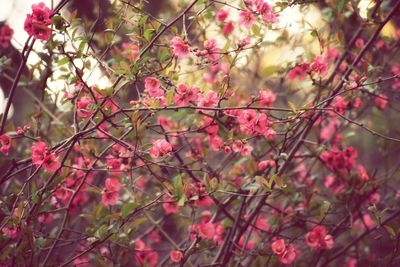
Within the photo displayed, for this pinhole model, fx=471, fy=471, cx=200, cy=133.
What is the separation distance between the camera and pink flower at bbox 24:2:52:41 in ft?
5.32

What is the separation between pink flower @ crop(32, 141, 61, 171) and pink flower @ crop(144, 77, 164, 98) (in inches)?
16.7

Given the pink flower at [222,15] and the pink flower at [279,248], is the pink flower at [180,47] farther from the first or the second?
the pink flower at [279,248]

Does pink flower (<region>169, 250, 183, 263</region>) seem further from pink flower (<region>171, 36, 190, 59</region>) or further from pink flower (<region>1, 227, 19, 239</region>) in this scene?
pink flower (<region>171, 36, 190, 59</region>)

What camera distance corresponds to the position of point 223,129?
2082 millimetres

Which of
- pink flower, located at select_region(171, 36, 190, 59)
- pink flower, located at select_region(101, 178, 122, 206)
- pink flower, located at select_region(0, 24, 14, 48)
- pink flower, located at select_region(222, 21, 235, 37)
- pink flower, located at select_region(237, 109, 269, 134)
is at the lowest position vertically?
pink flower, located at select_region(101, 178, 122, 206)

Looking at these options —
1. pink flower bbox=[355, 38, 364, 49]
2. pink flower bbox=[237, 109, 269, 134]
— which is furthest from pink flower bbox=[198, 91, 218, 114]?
pink flower bbox=[355, 38, 364, 49]

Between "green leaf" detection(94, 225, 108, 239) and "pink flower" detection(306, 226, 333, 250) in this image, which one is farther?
"pink flower" detection(306, 226, 333, 250)

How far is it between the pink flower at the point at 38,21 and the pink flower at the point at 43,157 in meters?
0.39

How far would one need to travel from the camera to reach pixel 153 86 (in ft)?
5.88

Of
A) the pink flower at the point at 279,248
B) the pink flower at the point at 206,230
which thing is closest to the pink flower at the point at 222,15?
the pink flower at the point at 206,230

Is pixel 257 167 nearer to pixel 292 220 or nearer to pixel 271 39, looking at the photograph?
pixel 292 220

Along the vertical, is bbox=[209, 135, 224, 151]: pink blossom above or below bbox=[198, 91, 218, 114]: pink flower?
below

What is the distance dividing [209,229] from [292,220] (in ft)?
1.69

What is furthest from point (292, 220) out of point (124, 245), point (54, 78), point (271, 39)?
point (54, 78)
